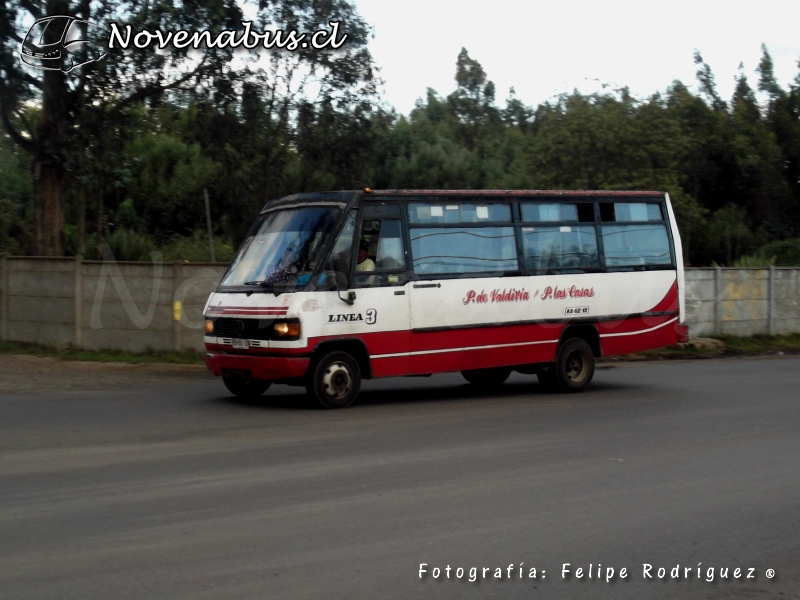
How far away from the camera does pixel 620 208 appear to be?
14.8 metres

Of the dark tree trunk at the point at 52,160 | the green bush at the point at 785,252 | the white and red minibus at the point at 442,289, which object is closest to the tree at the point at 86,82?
the dark tree trunk at the point at 52,160

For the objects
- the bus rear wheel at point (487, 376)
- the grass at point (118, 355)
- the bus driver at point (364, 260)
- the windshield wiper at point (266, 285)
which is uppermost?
the bus driver at point (364, 260)

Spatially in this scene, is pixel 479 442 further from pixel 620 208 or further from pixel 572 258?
pixel 620 208

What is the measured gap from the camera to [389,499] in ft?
23.4

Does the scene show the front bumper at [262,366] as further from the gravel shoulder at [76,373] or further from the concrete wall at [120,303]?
the concrete wall at [120,303]

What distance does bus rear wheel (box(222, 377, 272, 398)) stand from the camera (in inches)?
495

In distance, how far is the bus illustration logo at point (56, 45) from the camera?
19.9m

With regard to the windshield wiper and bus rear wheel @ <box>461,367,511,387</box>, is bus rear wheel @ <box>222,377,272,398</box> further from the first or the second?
bus rear wheel @ <box>461,367,511,387</box>

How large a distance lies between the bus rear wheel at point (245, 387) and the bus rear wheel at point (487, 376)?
11.2ft

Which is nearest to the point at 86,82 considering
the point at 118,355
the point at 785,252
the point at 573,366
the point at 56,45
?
the point at 56,45

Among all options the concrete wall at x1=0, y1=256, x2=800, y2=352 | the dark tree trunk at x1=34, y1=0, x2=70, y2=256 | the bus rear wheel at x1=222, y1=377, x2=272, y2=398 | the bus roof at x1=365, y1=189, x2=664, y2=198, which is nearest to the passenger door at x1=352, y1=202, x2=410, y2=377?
the bus roof at x1=365, y1=189, x2=664, y2=198

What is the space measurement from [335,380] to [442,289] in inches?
77.3

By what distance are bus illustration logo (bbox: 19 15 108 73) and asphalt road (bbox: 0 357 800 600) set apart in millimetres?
10099

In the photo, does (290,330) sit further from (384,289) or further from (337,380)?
(384,289)
